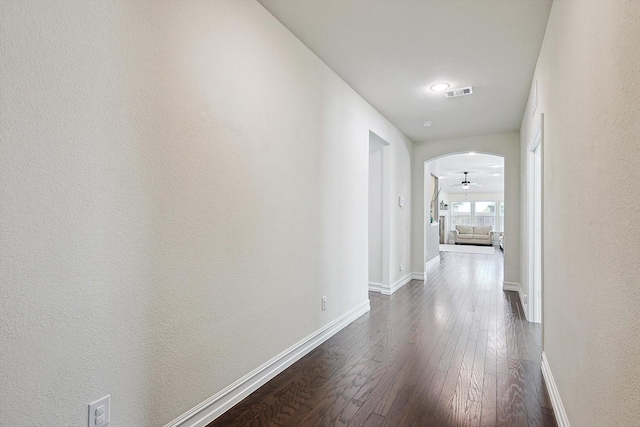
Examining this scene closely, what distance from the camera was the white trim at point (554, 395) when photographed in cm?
173

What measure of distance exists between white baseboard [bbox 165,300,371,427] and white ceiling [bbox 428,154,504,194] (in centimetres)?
479

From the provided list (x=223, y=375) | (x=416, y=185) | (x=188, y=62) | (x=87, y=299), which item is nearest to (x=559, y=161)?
(x=188, y=62)

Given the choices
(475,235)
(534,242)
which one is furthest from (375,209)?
(475,235)

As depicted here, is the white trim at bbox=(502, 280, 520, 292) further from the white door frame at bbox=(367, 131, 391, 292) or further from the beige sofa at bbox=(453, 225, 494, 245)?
the beige sofa at bbox=(453, 225, 494, 245)

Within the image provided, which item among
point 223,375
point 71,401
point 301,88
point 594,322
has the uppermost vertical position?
point 301,88

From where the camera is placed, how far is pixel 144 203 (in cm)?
149

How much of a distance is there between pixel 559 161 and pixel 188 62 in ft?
7.13

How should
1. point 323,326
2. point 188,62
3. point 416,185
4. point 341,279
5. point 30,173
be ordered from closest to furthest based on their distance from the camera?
point 30,173, point 188,62, point 323,326, point 341,279, point 416,185

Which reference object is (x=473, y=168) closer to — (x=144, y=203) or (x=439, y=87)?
(x=439, y=87)

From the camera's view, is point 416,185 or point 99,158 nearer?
point 99,158

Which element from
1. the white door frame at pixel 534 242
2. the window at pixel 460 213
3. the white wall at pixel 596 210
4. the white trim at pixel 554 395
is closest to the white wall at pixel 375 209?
the white door frame at pixel 534 242

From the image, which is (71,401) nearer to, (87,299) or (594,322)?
(87,299)

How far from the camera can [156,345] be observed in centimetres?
155

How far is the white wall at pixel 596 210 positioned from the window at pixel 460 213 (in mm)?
15307
